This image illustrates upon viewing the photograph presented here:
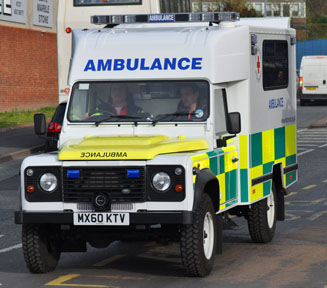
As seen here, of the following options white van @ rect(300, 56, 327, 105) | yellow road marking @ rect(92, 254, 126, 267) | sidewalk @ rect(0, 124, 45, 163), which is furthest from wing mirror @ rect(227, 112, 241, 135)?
white van @ rect(300, 56, 327, 105)

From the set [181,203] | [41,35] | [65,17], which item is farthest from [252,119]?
[41,35]

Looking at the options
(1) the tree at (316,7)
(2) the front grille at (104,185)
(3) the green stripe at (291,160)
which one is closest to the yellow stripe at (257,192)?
(3) the green stripe at (291,160)

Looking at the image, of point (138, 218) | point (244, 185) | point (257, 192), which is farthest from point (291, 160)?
point (138, 218)

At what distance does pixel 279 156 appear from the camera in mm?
12430

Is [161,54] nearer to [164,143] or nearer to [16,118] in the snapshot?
[164,143]

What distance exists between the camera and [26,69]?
41.1 metres

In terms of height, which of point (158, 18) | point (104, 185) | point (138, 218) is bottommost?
point (138, 218)

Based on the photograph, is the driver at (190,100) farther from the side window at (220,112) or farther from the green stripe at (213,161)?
the green stripe at (213,161)

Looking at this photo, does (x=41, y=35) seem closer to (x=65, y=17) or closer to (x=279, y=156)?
(x=65, y=17)

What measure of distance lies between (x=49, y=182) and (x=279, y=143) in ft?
12.6

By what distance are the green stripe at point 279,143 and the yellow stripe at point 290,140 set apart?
162mm

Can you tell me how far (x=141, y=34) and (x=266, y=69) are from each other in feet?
6.12

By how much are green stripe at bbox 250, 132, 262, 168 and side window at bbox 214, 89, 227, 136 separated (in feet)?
1.62

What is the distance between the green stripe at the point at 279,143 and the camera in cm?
1231
